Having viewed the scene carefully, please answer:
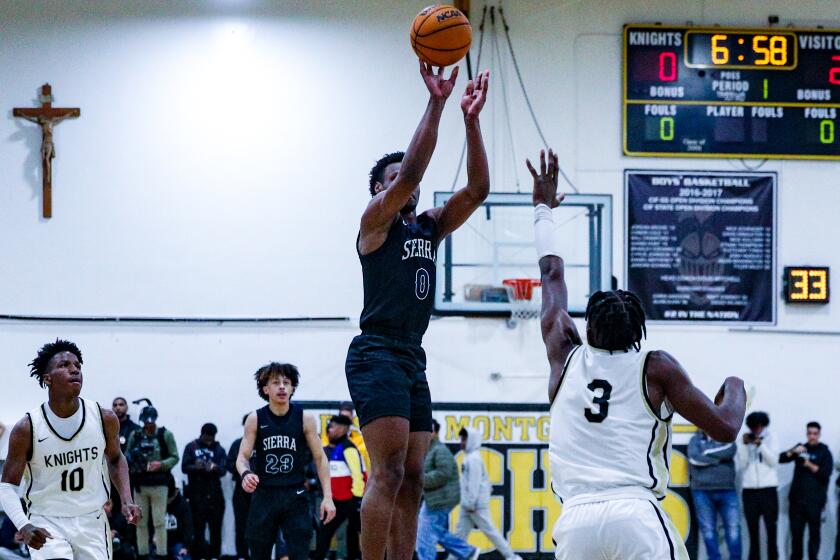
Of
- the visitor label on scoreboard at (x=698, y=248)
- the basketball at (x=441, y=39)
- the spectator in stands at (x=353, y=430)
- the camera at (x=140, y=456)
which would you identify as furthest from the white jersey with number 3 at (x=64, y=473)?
the visitor label on scoreboard at (x=698, y=248)

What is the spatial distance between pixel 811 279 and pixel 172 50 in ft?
31.3

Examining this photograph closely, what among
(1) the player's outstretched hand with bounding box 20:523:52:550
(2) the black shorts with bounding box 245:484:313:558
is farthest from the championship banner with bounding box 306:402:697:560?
(1) the player's outstretched hand with bounding box 20:523:52:550

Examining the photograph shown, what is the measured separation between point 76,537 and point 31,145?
10214 mm

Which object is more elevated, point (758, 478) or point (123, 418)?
point (123, 418)

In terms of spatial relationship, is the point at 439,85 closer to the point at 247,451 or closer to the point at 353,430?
the point at 247,451

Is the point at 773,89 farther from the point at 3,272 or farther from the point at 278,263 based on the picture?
the point at 3,272

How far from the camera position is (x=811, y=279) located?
50.9 feet

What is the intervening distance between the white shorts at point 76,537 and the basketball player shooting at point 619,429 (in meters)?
3.31

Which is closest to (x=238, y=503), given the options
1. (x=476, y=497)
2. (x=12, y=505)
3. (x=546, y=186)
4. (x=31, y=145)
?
(x=476, y=497)

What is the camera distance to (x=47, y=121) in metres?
15.5

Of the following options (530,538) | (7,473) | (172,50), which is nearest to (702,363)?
(530,538)

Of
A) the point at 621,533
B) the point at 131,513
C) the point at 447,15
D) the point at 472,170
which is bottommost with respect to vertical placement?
the point at 131,513

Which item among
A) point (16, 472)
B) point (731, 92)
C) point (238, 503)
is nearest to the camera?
point (16, 472)

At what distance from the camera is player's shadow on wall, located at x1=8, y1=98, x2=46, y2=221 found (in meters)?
15.7
